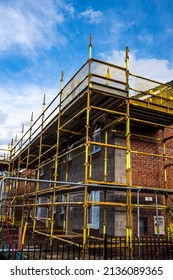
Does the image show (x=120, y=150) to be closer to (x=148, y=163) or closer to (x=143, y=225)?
(x=148, y=163)

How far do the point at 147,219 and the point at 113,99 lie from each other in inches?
210

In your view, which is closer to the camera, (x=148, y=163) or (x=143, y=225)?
(x=143, y=225)

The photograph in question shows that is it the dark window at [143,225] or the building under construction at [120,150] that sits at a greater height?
the building under construction at [120,150]

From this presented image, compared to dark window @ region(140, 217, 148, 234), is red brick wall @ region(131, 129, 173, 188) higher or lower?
higher

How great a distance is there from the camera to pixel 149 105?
1066 cm

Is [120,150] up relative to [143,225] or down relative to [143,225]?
→ up

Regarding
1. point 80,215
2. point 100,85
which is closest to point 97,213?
point 80,215

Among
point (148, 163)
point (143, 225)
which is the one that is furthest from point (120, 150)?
point (143, 225)

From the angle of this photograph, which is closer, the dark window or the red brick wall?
the dark window

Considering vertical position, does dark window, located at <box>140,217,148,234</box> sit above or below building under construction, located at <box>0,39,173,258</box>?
below

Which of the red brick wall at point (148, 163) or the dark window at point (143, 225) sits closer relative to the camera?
the dark window at point (143, 225)

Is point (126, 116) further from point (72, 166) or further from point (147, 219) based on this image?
point (72, 166)

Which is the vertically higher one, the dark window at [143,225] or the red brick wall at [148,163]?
the red brick wall at [148,163]

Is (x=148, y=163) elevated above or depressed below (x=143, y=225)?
above
